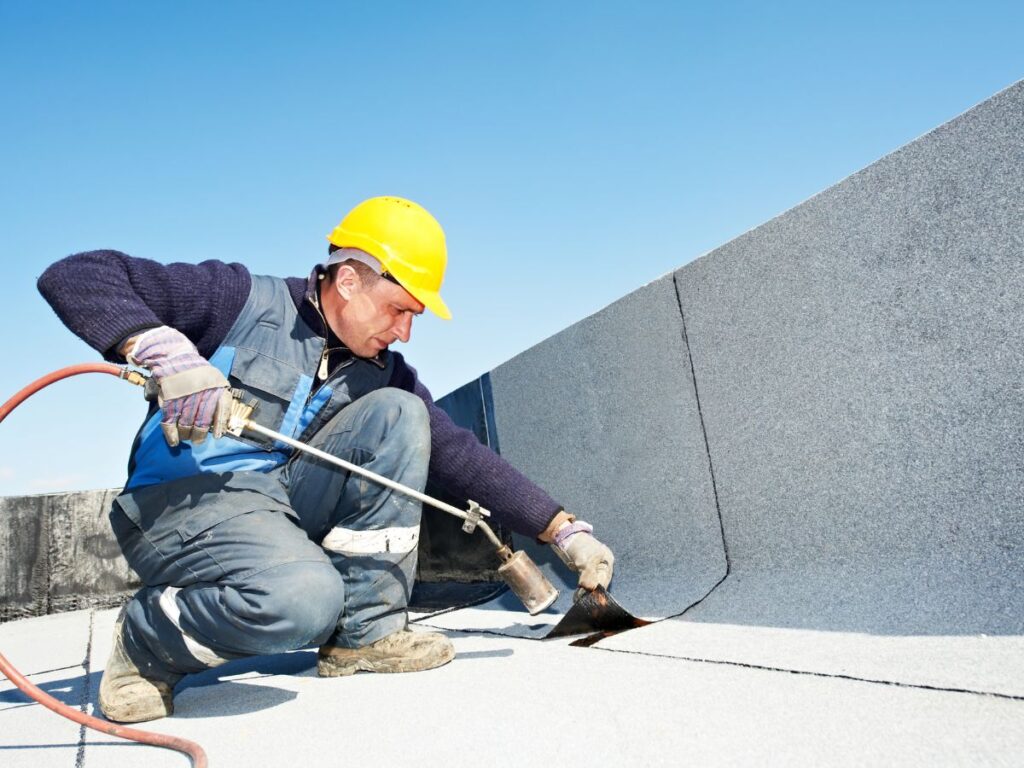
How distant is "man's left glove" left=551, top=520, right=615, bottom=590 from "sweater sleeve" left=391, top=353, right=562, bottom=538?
56 millimetres

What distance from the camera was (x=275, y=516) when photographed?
58.0 inches

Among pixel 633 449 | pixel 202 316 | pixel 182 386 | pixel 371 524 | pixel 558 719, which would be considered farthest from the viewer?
pixel 633 449

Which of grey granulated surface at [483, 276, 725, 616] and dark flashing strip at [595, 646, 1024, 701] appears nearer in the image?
dark flashing strip at [595, 646, 1024, 701]

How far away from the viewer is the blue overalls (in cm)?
135

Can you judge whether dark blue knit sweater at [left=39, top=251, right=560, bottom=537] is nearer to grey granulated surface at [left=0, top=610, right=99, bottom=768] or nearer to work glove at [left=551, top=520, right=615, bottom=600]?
work glove at [left=551, top=520, right=615, bottom=600]

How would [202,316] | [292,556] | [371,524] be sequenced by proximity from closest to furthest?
[292,556] → [202,316] → [371,524]

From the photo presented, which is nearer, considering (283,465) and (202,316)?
(202,316)

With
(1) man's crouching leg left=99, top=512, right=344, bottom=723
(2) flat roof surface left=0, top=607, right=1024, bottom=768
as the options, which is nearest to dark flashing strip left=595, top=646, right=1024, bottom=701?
(2) flat roof surface left=0, top=607, right=1024, bottom=768

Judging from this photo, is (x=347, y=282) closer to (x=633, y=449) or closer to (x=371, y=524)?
(x=371, y=524)

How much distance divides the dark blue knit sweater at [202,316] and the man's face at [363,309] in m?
0.04

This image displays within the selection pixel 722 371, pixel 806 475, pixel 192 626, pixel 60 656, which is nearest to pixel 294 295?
pixel 192 626

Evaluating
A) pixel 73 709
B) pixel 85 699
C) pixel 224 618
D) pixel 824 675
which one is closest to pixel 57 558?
pixel 85 699

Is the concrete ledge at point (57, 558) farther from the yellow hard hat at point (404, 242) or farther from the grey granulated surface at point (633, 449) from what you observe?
the yellow hard hat at point (404, 242)

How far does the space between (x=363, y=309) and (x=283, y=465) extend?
408 millimetres
